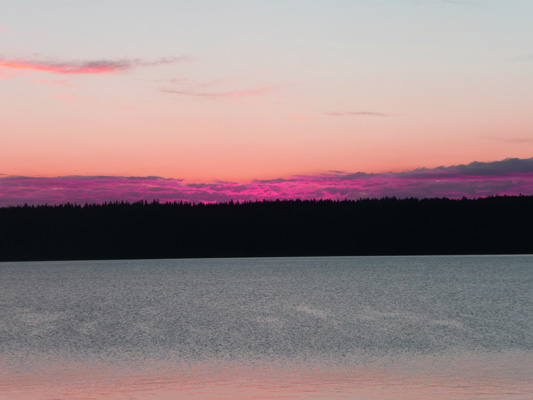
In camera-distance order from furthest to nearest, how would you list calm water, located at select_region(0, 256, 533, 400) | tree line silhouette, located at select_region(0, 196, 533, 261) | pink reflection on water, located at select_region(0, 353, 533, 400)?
tree line silhouette, located at select_region(0, 196, 533, 261) → calm water, located at select_region(0, 256, 533, 400) → pink reflection on water, located at select_region(0, 353, 533, 400)

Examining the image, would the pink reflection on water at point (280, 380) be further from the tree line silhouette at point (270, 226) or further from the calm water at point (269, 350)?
the tree line silhouette at point (270, 226)

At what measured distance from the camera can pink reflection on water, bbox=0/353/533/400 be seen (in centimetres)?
2102

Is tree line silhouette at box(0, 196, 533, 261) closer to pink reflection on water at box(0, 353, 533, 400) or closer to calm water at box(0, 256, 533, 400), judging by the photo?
calm water at box(0, 256, 533, 400)

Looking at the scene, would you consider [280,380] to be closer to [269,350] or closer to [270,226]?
[269,350]

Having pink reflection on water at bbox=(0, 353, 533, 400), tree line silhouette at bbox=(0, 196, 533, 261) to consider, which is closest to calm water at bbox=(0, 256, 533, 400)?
pink reflection on water at bbox=(0, 353, 533, 400)

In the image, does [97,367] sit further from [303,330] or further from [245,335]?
[303,330]

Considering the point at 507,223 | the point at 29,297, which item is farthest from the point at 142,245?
the point at 29,297

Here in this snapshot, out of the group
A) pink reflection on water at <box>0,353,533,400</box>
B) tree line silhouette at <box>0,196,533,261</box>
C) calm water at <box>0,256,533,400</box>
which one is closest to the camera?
pink reflection on water at <box>0,353,533,400</box>

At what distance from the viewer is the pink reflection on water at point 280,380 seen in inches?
827

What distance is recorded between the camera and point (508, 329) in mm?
42844

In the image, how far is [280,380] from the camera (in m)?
24.4

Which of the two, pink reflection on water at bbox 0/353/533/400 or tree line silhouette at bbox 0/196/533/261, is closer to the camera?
pink reflection on water at bbox 0/353/533/400

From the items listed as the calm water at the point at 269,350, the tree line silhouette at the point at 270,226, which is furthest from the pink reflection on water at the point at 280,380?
the tree line silhouette at the point at 270,226

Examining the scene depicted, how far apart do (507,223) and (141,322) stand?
16282 centimetres
